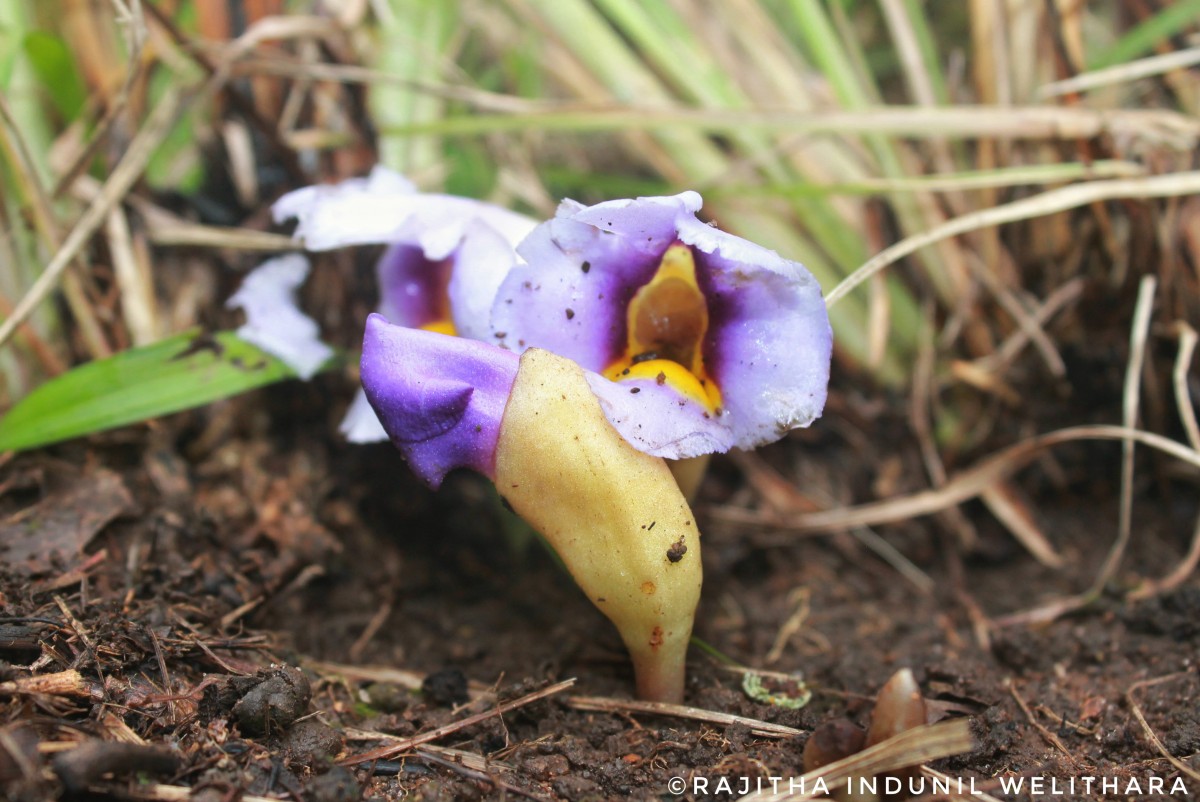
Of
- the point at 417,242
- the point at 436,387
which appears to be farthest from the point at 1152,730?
the point at 417,242

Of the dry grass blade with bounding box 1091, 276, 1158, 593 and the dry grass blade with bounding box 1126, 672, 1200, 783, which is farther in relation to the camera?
the dry grass blade with bounding box 1091, 276, 1158, 593

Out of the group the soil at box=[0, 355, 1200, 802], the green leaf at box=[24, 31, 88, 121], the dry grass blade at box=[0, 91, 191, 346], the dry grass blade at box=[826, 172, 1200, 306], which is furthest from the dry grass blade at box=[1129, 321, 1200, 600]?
the green leaf at box=[24, 31, 88, 121]

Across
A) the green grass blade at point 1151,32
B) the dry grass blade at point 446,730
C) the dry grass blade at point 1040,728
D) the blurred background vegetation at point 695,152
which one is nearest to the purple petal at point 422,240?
the blurred background vegetation at point 695,152

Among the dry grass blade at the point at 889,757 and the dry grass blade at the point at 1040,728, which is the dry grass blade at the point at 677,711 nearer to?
the dry grass blade at the point at 889,757

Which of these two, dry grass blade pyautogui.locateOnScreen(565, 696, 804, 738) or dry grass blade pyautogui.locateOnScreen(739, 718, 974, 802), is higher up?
dry grass blade pyautogui.locateOnScreen(739, 718, 974, 802)

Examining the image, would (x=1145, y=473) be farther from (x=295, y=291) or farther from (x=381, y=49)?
(x=381, y=49)

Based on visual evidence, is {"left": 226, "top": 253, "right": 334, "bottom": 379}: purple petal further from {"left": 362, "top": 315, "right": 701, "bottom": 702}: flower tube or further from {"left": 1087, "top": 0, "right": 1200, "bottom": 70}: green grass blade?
{"left": 1087, "top": 0, "right": 1200, "bottom": 70}: green grass blade

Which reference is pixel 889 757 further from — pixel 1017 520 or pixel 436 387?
pixel 1017 520

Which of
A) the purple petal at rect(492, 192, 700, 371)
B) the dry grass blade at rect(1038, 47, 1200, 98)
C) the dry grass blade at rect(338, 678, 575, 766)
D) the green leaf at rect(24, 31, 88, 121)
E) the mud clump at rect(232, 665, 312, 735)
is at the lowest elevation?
the dry grass blade at rect(338, 678, 575, 766)
